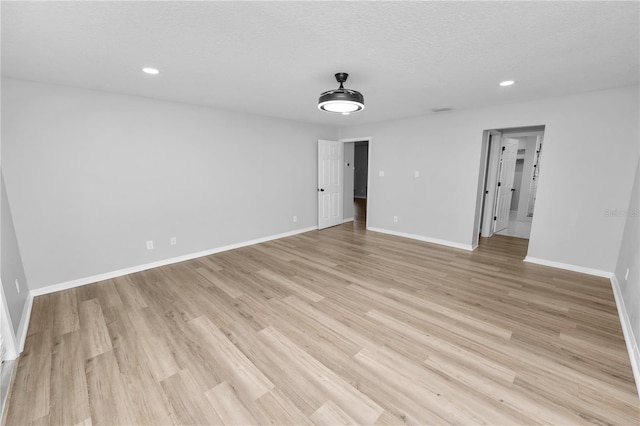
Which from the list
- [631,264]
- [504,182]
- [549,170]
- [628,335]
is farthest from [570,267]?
[504,182]

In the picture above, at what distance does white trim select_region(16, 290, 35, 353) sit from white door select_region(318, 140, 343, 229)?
4.63 m

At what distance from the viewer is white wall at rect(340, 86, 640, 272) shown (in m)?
3.38

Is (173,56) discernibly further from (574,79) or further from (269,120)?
(574,79)

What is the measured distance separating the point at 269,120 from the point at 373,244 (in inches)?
120

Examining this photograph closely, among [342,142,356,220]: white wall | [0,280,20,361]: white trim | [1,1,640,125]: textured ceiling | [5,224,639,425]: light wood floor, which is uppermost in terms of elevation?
[1,1,640,125]: textured ceiling

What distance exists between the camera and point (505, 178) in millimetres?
5969

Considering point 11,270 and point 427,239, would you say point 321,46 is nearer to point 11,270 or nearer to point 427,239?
point 11,270

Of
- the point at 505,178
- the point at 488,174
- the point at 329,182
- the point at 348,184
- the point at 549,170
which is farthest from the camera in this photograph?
the point at 348,184

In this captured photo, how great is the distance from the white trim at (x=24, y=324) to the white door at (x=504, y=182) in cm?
727

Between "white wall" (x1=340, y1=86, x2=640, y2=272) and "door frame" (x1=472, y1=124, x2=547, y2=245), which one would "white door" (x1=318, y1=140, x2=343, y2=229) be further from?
"door frame" (x1=472, y1=124, x2=547, y2=245)

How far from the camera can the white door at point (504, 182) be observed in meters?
5.73

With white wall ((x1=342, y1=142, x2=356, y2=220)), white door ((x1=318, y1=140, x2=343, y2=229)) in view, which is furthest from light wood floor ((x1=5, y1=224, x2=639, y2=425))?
white wall ((x1=342, y1=142, x2=356, y2=220))

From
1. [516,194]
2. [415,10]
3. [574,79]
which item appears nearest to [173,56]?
[415,10]

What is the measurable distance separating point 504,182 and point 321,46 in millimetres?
5664
